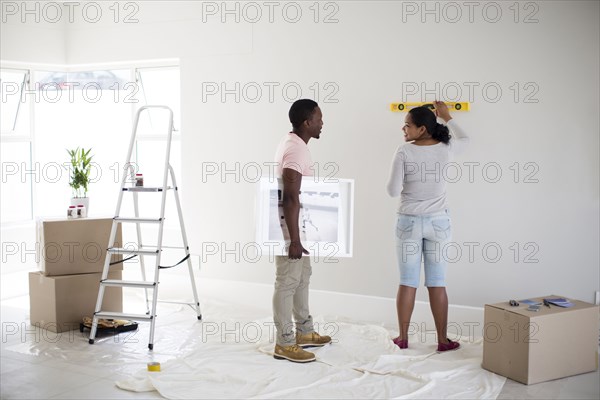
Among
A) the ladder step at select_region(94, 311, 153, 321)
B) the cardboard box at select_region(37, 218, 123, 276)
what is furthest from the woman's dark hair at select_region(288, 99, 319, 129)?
the cardboard box at select_region(37, 218, 123, 276)

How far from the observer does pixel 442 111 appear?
4.21 metres

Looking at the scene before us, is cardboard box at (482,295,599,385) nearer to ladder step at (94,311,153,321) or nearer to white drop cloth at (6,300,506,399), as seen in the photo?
white drop cloth at (6,300,506,399)

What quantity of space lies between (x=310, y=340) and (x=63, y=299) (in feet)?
5.82

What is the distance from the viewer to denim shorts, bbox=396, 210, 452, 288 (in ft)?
12.9

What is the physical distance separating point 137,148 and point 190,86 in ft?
3.06

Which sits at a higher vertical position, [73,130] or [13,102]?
[13,102]

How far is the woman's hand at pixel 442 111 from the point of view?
4180mm

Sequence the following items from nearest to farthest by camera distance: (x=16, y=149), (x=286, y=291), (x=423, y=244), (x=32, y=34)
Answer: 1. (x=286, y=291)
2. (x=423, y=244)
3. (x=32, y=34)
4. (x=16, y=149)

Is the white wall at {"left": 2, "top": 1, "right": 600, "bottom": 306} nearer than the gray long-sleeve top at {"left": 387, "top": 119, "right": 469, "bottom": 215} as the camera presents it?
No

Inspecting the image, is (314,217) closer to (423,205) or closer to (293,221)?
(293,221)

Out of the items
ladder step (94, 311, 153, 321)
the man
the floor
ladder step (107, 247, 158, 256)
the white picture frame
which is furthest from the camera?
ladder step (107, 247, 158, 256)

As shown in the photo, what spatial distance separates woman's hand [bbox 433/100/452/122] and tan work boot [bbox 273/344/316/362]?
1.69 metres

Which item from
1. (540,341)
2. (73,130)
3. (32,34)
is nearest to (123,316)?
(540,341)

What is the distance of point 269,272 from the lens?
5320mm
